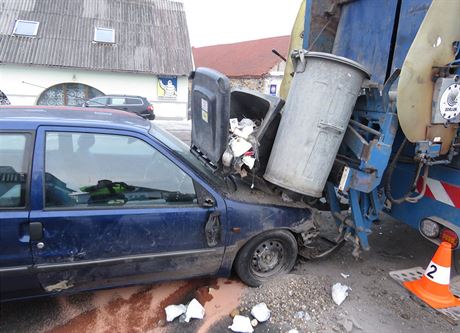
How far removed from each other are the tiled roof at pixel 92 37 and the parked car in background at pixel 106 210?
58.0 feet

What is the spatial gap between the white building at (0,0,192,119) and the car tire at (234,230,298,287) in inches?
707

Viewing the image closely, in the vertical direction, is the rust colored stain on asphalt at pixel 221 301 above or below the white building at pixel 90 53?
below

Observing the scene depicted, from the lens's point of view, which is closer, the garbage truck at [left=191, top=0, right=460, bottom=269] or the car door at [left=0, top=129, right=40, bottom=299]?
the car door at [left=0, top=129, right=40, bottom=299]

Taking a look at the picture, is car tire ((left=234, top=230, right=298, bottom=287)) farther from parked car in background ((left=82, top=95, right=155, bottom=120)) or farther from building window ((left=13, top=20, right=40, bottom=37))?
building window ((left=13, top=20, right=40, bottom=37))

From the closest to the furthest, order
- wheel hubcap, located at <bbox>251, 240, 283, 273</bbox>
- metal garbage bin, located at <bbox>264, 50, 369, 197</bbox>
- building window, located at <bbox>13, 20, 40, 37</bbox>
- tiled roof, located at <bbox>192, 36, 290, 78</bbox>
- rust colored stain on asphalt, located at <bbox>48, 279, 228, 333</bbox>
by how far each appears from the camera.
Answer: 1. rust colored stain on asphalt, located at <bbox>48, 279, 228, 333</bbox>
2. metal garbage bin, located at <bbox>264, 50, 369, 197</bbox>
3. wheel hubcap, located at <bbox>251, 240, 283, 273</bbox>
4. building window, located at <bbox>13, 20, 40, 37</bbox>
5. tiled roof, located at <bbox>192, 36, 290, 78</bbox>

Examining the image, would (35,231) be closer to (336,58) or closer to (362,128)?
(336,58)

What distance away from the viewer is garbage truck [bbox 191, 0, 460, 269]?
9.12 ft

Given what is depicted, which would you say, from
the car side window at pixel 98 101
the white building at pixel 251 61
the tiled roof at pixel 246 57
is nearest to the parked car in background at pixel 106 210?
the car side window at pixel 98 101

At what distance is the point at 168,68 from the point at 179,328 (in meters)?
18.7

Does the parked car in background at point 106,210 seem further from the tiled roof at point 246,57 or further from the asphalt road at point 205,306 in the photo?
the tiled roof at point 246,57

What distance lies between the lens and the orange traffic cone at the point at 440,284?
3.14 metres

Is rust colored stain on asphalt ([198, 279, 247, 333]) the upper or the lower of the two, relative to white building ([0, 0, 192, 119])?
lower

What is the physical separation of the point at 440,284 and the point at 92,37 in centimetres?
2076

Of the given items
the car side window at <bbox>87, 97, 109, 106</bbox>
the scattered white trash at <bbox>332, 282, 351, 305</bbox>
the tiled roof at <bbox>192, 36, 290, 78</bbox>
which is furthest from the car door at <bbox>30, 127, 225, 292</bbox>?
the tiled roof at <bbox>192, 36, 290, 78</bbox>
